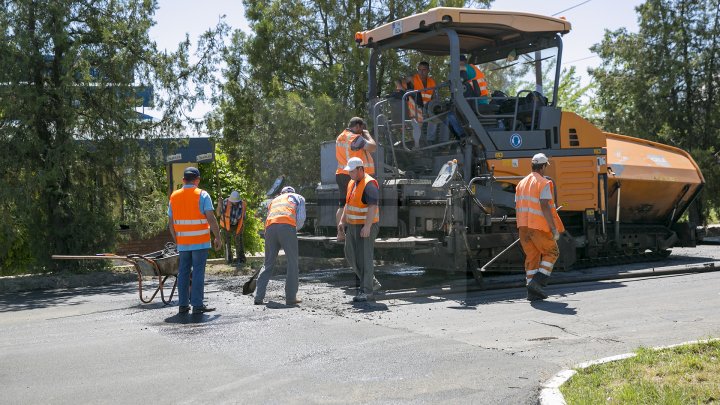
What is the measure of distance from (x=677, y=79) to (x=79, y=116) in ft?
39.2

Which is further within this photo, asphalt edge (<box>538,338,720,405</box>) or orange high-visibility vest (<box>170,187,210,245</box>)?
orange high-visibility vest (<box>170,187,210,245</box>)

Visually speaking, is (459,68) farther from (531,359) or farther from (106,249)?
(106,249)

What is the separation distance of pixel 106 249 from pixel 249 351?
7.53 m

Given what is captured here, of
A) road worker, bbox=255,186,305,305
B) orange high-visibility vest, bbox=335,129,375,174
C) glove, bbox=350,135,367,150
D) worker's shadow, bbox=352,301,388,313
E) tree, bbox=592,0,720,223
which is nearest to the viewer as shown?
worker's shadow, bbox=352,301,388,313

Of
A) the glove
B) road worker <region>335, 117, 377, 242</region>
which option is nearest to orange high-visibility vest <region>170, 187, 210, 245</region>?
road worker <region>335, 117, 377, 242</region>

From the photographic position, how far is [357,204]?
9211 mm

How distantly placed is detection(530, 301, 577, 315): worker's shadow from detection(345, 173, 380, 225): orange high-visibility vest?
204 cm

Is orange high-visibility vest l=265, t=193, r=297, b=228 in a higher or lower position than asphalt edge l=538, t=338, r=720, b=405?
higher

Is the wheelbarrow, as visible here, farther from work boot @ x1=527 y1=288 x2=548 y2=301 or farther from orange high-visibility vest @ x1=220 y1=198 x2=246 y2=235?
orange high-visibility vest @ x1=220 y1=198 x2=246 y2=235

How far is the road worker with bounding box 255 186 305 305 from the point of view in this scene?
367 inches

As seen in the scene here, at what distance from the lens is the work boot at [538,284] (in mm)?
9031

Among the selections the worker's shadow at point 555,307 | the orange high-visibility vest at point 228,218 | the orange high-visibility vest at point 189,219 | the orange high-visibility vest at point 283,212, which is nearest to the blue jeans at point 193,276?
the orange high-visibility vest at point 189,219

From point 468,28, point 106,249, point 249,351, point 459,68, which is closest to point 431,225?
point 459,68

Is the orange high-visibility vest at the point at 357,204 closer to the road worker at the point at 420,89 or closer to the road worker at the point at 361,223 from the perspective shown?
the road worker at the point at 361,223
